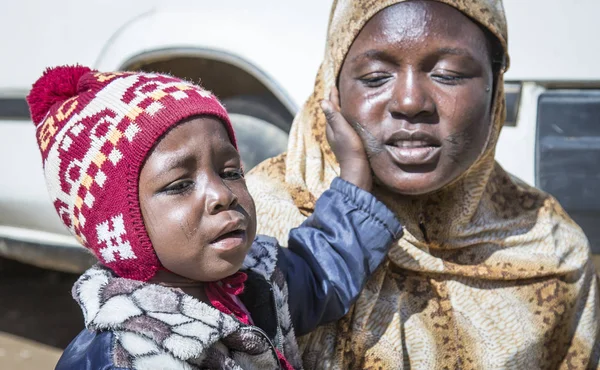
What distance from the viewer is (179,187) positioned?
163 cm

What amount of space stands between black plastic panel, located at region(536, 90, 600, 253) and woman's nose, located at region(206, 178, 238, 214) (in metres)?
1.60

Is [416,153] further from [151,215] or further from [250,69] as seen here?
[250,69]

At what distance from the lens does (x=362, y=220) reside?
6.68 feet

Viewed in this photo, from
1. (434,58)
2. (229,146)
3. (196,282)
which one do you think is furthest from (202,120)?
(434,58)

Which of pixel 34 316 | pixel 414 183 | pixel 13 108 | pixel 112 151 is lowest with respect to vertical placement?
pixel 34 316

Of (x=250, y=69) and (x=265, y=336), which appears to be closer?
(x=265, y=336)

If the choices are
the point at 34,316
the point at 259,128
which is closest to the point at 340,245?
the point at 259,128

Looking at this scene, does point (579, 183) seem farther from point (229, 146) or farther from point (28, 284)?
point (28, 284)

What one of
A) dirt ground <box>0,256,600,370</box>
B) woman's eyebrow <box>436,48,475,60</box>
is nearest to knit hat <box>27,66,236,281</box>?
woman's eyebrow <box>436,48,475,60</box>

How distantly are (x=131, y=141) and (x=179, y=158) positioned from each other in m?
0.11

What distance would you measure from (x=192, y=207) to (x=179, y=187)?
0.06m

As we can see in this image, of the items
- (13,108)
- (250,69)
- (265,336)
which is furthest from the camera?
(13,108)

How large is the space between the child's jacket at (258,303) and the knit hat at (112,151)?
0.28 feet

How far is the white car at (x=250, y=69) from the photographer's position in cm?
282
